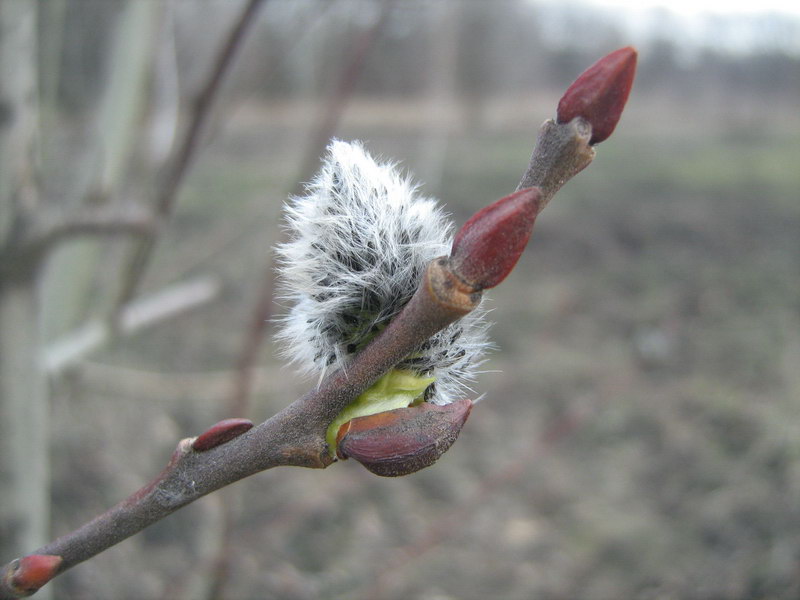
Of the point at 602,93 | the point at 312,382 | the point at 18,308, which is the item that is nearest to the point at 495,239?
the point at 602,93

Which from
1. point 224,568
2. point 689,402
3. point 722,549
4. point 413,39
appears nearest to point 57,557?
point 224,568

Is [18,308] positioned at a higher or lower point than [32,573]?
lower

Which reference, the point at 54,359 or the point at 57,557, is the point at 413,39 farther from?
the point at 57,557

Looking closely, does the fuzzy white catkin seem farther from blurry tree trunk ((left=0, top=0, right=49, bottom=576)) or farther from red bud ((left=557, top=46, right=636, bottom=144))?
blurry tree trunk ((left=0, top=0, right=49, bottom=576))

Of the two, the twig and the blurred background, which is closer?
the twig

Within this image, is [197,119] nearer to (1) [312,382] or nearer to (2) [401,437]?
(1) [312,382]

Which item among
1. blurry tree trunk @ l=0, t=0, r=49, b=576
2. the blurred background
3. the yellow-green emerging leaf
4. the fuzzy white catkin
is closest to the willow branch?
the blurred background

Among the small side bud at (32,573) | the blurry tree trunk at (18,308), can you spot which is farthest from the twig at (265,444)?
the blurry tree trunk at (18,308)
